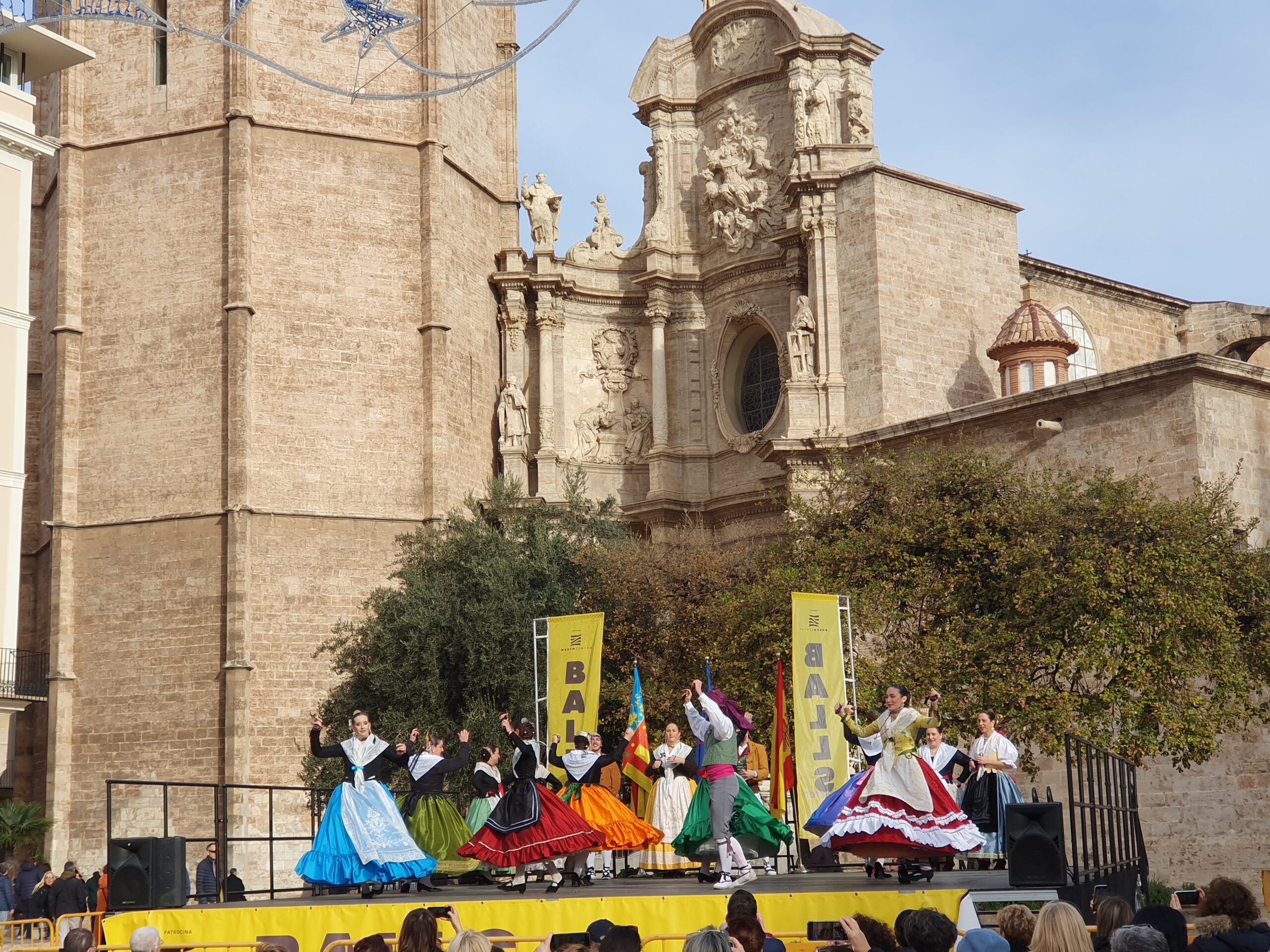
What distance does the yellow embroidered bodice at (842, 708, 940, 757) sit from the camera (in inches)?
463

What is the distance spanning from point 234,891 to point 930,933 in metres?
10.3

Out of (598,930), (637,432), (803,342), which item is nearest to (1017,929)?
(598,930)

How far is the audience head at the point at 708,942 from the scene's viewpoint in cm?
589

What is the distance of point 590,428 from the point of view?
33594mm

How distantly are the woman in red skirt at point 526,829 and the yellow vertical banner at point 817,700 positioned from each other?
2.72 metres

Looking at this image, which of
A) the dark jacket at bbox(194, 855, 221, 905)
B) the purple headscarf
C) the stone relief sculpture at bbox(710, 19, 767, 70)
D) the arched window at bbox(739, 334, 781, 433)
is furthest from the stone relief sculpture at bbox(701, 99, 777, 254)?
the purple headscarf

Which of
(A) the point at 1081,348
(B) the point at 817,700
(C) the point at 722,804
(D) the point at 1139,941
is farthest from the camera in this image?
(A) the point at 1081,348

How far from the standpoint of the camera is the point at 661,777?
49.9 ft

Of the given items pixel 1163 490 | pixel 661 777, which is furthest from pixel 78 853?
pixel 1163 490

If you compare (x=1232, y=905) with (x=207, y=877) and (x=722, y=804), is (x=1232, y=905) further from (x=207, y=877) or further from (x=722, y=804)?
(x=207, y=877)

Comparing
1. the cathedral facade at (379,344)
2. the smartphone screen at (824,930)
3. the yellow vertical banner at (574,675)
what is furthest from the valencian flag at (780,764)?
the cathedral facade at (379,344)

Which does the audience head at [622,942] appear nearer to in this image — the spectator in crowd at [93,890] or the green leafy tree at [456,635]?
the spectator in crowd at [93,890]

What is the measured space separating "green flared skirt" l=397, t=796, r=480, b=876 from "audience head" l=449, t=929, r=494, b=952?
8.90 meters

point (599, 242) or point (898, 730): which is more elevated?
point (599, 242)
